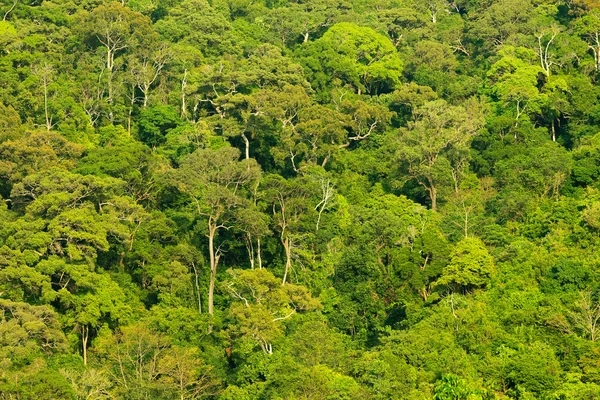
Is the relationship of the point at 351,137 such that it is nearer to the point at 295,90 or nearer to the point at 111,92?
the point at 295,90

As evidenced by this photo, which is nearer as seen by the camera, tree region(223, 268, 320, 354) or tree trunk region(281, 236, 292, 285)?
tree region(223, 268, 320, 354)

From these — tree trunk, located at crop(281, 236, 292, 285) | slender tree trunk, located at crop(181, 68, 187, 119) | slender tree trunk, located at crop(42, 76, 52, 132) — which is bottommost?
tree trunk, located at crop(281, 236, 292, 285)

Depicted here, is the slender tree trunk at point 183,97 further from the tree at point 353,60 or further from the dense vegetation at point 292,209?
the tree at point 353,60

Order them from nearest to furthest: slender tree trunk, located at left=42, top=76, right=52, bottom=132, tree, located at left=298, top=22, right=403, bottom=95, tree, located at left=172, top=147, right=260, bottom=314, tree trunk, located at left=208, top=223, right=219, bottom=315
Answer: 1. tree trunk, located at left=208, top=223, right=219, bottom=315
2. tree, located at left=172, top=147, right=260, bottom=314
3. slender tree trunk, located at left=42, top=76, right=52, bottom=132
4. tree, located at left=298, top=22, right=403, bottom=95

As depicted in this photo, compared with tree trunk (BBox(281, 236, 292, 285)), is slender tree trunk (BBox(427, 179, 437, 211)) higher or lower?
lower

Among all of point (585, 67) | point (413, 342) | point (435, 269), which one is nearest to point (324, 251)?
point (435, 269)

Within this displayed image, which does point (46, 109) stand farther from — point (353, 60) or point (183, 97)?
point (353, 60)

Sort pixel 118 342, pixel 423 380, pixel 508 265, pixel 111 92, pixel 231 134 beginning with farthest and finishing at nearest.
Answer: pixel 111 92, pixel 231 134, pixel 508 265, pixel 118 342, pixel 423 380

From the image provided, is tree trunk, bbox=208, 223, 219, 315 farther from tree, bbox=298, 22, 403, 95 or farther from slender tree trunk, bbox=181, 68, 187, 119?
tree, bbox=298, 22, 403, 95

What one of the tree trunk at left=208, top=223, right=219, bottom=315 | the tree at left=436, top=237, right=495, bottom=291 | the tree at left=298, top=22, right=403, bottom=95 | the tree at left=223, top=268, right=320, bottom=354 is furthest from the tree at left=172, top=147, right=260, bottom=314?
the tree at left=298, top=22, right=403, bottom=95
